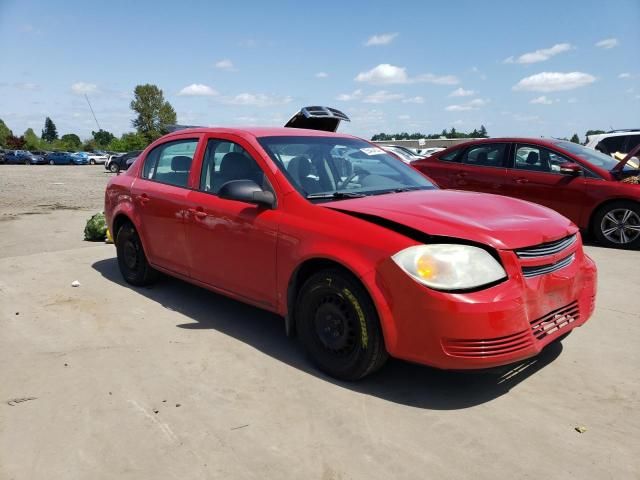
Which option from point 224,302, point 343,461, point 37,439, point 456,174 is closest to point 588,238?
point 456,174

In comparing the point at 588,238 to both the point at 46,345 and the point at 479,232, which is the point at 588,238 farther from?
the point at 46,345

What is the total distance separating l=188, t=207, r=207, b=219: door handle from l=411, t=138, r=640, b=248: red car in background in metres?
5.42

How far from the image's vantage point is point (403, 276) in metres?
2.86

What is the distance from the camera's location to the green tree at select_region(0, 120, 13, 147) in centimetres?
9425

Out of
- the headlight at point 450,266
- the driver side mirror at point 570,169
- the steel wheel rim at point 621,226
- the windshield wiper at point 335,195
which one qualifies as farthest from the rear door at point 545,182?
the headlight at point 450,266

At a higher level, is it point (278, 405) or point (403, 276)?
point (403, 276)

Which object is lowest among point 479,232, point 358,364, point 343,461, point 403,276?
point 343,461

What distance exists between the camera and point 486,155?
28.1 ft

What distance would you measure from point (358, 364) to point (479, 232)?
103cm

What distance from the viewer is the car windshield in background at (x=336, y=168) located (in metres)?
3.79

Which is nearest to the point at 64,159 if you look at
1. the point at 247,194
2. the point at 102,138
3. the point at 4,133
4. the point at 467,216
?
the point at 4,133

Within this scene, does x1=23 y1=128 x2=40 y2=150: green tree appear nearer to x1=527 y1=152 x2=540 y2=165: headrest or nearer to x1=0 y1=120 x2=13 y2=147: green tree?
x1=0 y1=120 x2=13 y2=147: green tree

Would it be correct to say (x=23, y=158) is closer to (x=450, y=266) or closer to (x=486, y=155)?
(x=486, y=155)

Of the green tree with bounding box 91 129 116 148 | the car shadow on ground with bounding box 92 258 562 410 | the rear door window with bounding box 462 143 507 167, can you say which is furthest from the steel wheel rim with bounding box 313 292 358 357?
the green tree with bounding box 91 129 116 148
